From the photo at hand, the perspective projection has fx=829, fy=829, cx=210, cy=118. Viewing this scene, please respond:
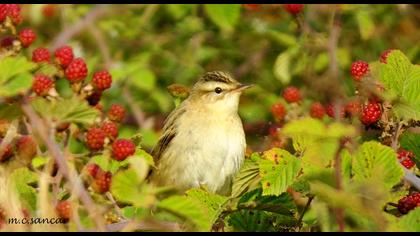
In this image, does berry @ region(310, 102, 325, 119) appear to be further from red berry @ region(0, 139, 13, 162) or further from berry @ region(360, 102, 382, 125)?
red berry @ region(0, 139, 13, 162)

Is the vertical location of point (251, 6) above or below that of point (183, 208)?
above

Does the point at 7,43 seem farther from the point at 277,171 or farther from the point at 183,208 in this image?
the point at 183,208

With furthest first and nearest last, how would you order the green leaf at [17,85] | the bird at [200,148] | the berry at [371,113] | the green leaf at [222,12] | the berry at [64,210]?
the green leaf at [222,12] < the bird at [200,148] < the berry at [371,113] < the green leaf at [17,85] < the berry at [64,210]

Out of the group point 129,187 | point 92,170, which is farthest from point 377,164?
point 92,170

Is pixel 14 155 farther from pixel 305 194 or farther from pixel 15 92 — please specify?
pixel 305 194

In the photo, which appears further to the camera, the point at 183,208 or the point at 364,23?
the point at 364,23

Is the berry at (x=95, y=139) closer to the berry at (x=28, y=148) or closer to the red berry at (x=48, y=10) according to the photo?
the berry at (x=28, y=148)

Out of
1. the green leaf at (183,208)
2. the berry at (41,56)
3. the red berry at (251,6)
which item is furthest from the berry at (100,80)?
the red berry at (251,6)
